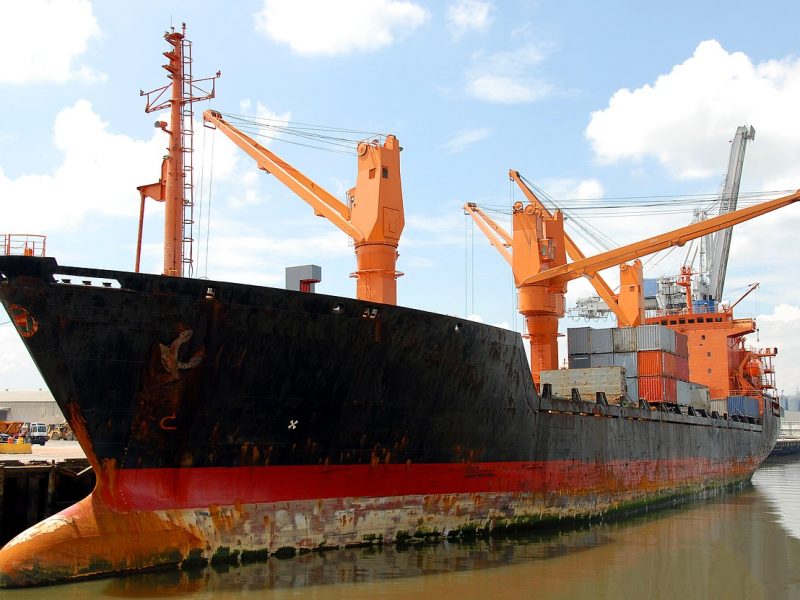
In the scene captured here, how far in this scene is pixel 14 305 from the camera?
32.2 ft

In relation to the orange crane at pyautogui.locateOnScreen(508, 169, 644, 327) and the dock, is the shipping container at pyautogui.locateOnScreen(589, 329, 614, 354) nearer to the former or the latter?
the orange crane at pyautogui.locateOnScreen(508, 169, 644, 327)

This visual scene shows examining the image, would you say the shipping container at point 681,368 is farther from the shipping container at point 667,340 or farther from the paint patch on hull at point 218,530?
the paint patch on hull at point 218,530

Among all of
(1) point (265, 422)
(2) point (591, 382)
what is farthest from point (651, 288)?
(1) point (265, 422)

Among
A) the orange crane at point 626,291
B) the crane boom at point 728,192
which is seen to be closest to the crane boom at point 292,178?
the orange crane at point 626,291

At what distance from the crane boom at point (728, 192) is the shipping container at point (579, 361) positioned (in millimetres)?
24070

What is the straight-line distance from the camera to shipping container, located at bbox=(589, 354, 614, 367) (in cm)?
2292

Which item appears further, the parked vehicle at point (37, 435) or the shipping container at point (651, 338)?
the parked vehicle at point (37, 435)

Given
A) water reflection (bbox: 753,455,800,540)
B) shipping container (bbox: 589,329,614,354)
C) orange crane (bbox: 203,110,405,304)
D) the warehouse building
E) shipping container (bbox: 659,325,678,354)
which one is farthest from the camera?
the warehouse building

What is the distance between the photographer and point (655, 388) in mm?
21812

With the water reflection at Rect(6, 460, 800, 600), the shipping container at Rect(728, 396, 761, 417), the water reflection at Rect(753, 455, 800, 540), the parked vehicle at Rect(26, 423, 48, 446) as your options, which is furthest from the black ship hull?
the parked vehicle at Rect(26, 423, 48, 446)

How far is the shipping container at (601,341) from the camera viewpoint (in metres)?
23.1

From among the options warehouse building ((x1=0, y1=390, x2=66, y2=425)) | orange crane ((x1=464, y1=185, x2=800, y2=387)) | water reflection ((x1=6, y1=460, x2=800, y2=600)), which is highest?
orange crane ((x1=464, y1=185, x2=800, y2=387))

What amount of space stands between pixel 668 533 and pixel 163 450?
10787 mm

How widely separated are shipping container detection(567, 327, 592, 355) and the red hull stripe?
7.22 m
